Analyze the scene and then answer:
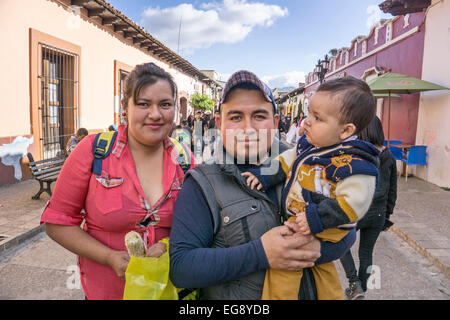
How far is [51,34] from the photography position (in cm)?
778

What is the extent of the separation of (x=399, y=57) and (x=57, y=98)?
35.9 ft

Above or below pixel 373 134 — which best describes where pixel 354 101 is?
above

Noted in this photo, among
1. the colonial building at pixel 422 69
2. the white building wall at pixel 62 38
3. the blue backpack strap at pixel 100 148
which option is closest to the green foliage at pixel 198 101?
the white building wall at pixel 62 38

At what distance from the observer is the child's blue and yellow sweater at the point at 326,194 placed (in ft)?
3.92

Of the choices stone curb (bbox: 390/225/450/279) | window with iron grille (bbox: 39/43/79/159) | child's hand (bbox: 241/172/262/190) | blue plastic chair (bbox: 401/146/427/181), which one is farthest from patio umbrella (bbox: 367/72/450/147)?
window with iron grille (bbox: 39/43/79/159)

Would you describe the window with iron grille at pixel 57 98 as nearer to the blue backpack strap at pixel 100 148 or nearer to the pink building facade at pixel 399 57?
the blue backpack strap at pixel 100 148

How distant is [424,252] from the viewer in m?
4.11

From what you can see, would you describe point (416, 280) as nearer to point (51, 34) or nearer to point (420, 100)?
point (420, 100)

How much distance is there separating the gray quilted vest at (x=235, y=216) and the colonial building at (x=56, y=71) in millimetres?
7042

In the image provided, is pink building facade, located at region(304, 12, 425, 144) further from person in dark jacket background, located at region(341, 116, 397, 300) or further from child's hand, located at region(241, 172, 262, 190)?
child's hand, located at region(241, 172, 262, 190)

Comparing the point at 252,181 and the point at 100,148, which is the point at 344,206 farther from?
the point at 100,148

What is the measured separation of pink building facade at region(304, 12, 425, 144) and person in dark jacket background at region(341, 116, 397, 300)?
17.1 ft

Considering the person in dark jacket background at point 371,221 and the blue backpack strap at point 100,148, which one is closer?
the blue backpack strap at point 100,148

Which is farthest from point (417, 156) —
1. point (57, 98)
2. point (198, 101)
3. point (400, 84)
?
point (198, 101)
